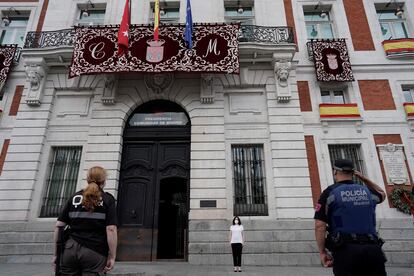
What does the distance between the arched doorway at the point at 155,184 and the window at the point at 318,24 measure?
767cm

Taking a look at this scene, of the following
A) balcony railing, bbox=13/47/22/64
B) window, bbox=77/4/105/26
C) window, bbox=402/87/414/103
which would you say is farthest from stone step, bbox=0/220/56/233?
window, bbox=402/87/414/103

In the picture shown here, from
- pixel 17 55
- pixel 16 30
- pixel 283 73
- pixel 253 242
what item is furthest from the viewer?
pixel 16 30

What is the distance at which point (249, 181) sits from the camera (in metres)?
11.4

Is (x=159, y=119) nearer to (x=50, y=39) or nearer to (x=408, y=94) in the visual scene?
(x=50, y=39)

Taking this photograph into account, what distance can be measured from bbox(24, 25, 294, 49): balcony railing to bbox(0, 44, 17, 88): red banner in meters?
1.03

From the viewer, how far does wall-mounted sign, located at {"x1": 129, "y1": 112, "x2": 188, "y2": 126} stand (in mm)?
12398

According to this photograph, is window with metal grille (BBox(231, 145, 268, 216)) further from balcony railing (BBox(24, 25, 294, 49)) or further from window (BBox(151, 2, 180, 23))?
window (BBox(151, 2, 180, 23))

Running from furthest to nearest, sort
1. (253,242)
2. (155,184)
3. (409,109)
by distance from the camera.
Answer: (409,109)
(155,184)
(253,242)

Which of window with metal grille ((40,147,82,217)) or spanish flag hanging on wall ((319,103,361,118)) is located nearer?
window with metal grille ((40,147,82,217))

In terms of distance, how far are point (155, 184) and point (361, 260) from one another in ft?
30.9

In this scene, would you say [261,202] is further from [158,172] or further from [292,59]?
[292,59]

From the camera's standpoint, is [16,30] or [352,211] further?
[16,30]

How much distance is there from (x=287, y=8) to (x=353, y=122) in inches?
258

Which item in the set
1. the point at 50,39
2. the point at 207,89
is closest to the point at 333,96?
the point at 207,89
